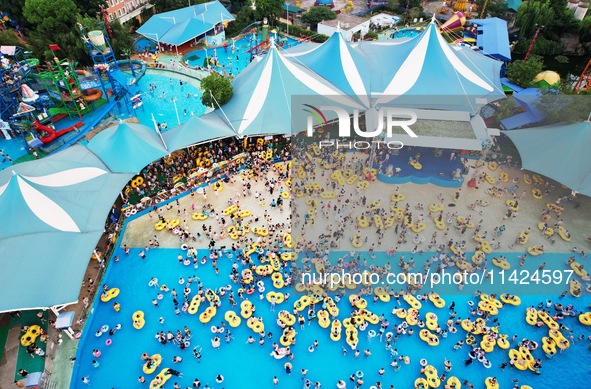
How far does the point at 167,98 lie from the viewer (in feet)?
103

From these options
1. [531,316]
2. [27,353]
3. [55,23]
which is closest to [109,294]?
[27,353]

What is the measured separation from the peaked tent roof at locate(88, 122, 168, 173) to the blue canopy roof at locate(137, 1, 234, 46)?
16555mm

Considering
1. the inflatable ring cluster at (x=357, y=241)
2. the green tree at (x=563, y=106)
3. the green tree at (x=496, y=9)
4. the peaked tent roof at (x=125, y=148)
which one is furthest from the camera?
the green tree at (x=496, y=9)

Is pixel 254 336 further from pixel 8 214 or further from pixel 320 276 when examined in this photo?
pixel 8 214

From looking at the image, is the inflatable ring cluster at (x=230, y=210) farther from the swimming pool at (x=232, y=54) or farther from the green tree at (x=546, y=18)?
the green tree at (x=546, y=18)

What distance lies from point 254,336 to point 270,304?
1.63 metres

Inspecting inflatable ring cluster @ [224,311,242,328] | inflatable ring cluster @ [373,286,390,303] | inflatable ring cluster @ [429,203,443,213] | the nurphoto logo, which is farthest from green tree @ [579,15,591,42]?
inflatable ring cluster @ [224,311,242,328]

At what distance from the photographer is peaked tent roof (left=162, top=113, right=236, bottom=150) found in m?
23.5

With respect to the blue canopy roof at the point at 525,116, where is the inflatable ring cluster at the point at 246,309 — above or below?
below

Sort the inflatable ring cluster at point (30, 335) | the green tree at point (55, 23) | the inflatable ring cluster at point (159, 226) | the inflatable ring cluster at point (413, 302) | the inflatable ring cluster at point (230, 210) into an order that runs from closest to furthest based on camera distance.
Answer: the inflatable ring cluster at point (30, 335) → the inflatable ring cluster at point (413, 302) → the inflatable ring cluster at point (159, 226) → the inflatable ring cluster at point (230, 210) → the green tree at point (55, 23)

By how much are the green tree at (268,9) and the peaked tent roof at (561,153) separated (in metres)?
27.1

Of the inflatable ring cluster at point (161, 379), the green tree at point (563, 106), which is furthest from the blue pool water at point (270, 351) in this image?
the green tree at point (563, 106)

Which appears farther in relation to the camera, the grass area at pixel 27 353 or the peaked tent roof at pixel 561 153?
the peaked tent roof at pixel 561 153

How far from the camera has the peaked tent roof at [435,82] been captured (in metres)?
26.0
